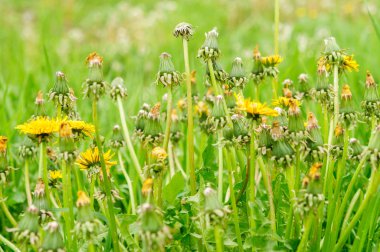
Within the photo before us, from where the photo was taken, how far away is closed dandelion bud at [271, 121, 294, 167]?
1.31 m

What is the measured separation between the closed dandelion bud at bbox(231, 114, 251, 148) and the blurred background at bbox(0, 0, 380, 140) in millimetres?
1252

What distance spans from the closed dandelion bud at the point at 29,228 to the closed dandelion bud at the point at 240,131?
465 millimetres

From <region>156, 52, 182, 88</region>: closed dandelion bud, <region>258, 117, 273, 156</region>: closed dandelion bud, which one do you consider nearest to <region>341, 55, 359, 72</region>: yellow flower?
<region>258, 117, 273, 156</region>: closed dandelion bud

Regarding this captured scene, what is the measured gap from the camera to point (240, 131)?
1.35m

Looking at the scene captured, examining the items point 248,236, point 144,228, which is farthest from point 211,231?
point 144,228

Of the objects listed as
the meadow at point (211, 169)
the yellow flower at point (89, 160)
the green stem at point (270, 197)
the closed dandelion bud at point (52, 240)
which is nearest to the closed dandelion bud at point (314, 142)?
the meadow at point (211, 169)

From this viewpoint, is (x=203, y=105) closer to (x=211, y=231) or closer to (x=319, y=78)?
(x=319, y=78)

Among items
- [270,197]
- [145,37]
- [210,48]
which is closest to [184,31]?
[210,48]

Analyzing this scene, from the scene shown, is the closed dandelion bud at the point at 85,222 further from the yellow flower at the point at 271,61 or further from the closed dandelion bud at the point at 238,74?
the yellow flower at the point at 271,61

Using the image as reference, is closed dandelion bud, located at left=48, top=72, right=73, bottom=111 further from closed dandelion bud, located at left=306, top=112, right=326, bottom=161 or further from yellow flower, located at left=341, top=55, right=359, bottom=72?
yellow flower, located at left=341, top=55, right=359, bottom=72

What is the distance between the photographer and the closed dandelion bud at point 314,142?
54.0 inches

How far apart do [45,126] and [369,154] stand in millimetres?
669

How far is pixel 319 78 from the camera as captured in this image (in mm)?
1551

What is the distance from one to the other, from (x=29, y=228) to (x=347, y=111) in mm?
812
